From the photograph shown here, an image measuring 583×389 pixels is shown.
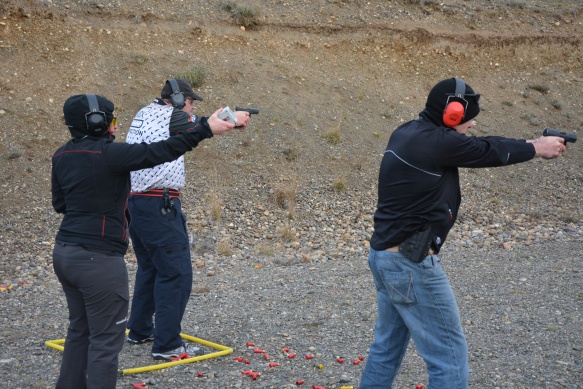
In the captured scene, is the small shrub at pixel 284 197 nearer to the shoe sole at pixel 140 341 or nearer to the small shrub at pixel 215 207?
the small shrub at pixel 215 207

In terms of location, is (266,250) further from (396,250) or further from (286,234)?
(396,250)

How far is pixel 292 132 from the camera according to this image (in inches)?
633

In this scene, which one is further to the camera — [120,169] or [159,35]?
[159,35]

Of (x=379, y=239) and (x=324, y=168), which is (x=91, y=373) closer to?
(x=379, y=239)

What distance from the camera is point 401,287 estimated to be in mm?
4250

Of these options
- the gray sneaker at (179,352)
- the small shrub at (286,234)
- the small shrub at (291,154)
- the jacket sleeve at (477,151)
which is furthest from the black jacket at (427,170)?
the small shrub at (291,154)

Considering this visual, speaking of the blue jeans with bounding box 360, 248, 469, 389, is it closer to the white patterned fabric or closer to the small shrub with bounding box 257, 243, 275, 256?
the white patterned fabric

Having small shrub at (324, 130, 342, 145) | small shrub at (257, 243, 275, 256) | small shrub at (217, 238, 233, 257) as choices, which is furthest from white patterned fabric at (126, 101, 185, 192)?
small shrub at (324, 130, 342, 145)

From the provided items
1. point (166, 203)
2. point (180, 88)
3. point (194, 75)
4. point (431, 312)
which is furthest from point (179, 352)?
point (194, 75)

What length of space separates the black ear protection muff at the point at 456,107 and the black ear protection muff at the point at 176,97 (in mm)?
2486

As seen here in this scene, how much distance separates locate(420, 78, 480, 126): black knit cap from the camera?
4305 mm

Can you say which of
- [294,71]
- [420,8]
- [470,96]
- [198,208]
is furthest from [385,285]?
[420,8]

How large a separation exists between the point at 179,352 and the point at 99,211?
206cm

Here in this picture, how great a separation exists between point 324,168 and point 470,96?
35.9 feet
